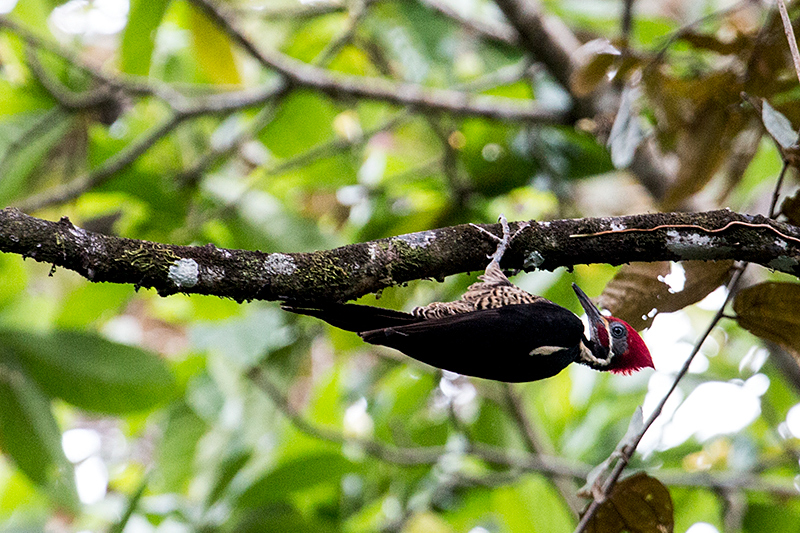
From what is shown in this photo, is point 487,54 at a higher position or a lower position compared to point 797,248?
lower

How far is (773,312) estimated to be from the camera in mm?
1833

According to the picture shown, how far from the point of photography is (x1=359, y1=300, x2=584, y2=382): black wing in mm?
1763

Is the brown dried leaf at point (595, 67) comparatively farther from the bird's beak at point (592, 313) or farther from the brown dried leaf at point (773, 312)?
the brown dried leaf at point (773, 312)

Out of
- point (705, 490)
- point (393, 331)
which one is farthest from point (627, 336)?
point (705, 490)

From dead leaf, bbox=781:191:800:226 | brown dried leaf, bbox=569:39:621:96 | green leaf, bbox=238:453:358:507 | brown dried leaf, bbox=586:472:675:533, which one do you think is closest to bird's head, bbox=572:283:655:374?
brown dried leaf, bbox=586:472:675:533

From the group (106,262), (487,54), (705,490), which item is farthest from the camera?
(487,54)

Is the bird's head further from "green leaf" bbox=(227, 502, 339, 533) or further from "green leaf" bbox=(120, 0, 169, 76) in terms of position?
"green leaf" bbox=(120, 0, 169, 76)

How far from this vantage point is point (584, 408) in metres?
3.93

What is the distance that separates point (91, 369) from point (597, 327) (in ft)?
6.53

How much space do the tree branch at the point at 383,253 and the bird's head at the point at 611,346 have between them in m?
0.45

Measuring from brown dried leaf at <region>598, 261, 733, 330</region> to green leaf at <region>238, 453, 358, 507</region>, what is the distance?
64.8 inches

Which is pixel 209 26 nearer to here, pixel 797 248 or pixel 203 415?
pixel 203 415

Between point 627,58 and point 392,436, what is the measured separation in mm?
A: 2253

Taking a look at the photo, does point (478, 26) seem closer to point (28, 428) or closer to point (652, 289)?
point (652, 289)
